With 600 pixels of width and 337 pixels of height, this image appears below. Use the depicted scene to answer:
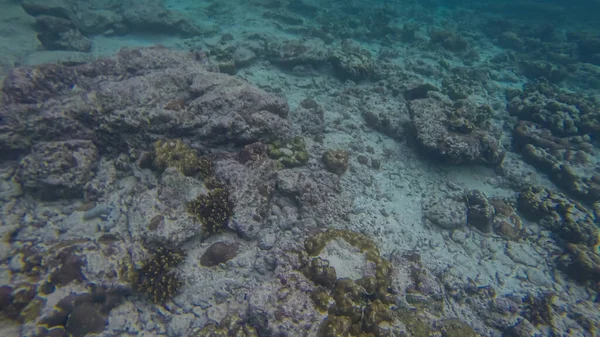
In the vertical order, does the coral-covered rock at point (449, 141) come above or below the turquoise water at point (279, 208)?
above

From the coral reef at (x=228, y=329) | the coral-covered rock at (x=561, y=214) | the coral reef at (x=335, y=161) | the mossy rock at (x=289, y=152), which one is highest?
the mossy rock at (x=289, y=152)

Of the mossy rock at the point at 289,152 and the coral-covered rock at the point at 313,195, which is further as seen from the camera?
the mossy rock at the point at 289,152

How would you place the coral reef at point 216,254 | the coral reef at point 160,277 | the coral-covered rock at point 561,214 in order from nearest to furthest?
the coral reef at point 160,277 < the coral reef at point 216,254 < the coral-covered rock at point 561,214

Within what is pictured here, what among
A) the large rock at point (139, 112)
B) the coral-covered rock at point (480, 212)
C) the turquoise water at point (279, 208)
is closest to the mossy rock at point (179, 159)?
the turquoise water at point (279, 208)

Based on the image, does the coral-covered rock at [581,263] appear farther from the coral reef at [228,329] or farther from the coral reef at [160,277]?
the coral reef at [160,277]

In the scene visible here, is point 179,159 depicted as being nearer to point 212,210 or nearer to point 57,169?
point 212,210

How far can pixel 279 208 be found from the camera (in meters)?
7.25

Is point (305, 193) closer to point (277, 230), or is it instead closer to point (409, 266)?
point (277, 230)

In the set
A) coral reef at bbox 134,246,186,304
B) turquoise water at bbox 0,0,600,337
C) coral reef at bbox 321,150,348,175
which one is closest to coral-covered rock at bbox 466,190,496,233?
turquoise water at bbox 0,0,600,337

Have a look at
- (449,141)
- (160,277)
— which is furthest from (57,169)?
(449,141)

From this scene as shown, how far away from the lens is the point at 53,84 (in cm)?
873

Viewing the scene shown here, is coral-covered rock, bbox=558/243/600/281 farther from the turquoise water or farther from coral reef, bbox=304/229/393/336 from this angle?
coral reef, bbox=304/229/393/336

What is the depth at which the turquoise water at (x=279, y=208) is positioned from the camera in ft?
17.3

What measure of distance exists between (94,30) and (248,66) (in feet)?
32.9
